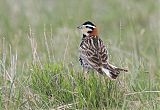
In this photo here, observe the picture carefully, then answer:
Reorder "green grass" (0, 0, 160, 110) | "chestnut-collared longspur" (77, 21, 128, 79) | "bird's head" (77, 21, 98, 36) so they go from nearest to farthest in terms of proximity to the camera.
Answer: "green grass" (0, 0, 160, 110)
"chestnut-collared longspur" (77, 21, 128, 79)
"bird's head" (77, 21, 98, 36)

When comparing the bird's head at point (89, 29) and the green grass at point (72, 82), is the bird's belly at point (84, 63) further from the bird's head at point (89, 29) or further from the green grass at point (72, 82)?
the bird's head at point (89, 29)

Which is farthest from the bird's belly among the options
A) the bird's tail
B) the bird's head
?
the bird's head

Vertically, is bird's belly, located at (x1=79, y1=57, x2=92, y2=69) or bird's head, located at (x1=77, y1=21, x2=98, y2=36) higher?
bird's head, located at (x1=77, y1=21, x2=98, y2=36)

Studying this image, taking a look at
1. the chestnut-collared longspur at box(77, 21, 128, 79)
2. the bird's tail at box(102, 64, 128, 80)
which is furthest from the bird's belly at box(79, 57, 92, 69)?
the bird's tail at box(102, 64, 128, 80)

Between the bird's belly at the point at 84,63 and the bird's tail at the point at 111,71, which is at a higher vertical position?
the bird's belly at the point at 84,63

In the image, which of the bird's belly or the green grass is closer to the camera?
the green grass

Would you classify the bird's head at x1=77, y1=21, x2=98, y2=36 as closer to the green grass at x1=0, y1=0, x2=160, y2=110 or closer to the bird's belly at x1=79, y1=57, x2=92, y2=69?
the green grass at x1=0, y1=0, x2=160, y2=110

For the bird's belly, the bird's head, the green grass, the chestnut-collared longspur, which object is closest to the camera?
the green grass

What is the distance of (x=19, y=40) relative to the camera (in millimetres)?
11031

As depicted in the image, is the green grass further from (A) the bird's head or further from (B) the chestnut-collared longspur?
(A) the bird's head

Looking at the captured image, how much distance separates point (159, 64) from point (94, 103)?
7.83 feet

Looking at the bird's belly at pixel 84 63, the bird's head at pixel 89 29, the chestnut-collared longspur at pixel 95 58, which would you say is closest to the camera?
the chestnut-collared longspur at pixel 95 58

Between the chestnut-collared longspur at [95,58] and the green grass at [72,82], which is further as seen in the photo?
the chestnut-collared longspur at [95,58]

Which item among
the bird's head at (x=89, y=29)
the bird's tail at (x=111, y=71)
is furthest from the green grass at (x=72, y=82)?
the bird's head at (x=89, y=29)
